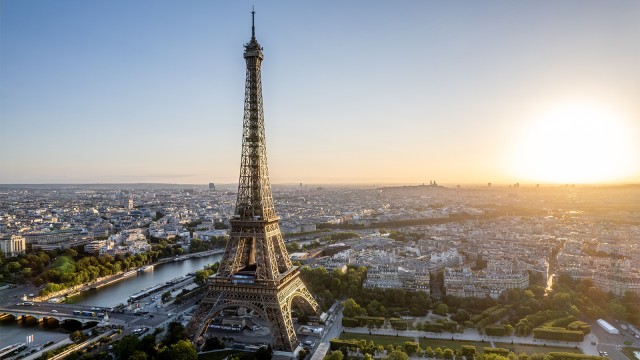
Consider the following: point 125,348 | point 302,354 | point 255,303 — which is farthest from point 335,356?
point 125,348

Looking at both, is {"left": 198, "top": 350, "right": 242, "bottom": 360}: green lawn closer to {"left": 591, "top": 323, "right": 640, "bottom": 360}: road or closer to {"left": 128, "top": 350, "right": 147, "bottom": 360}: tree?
{"left": 128, "top": 350, "right": 147, "bottom": 360}: tree

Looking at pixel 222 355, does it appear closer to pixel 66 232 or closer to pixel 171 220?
pixel 66 232

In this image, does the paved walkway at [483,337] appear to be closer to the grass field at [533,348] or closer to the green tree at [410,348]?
the grass field at [533,348]

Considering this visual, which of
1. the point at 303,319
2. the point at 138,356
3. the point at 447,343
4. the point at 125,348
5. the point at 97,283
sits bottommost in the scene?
the point at 97,283

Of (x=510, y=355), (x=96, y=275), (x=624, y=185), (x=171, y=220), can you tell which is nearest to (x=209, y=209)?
(x=171, y=220)

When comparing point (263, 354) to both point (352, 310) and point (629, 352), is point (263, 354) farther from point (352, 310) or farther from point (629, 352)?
point (629, 352)

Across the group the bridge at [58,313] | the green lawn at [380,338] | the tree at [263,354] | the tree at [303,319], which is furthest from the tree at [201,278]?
the tree at [263,354]

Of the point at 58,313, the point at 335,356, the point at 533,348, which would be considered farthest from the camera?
the point at 58,313
